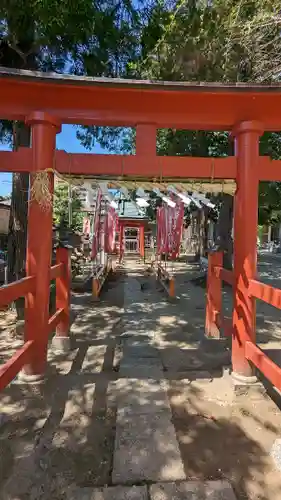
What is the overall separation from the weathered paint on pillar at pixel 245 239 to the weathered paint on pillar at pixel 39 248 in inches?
77.4

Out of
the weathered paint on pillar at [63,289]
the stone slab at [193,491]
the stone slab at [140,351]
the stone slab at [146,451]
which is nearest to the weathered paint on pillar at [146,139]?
the weathered paint on pillar at [63,289]

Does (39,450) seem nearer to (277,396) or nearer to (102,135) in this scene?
(277,396)

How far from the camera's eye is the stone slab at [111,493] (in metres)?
1.98

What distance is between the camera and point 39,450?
8.03 feet

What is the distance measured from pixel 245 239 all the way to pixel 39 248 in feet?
7.02

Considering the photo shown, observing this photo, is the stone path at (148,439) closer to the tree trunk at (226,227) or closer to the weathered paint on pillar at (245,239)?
the weathered paint on pillar at (245,239)

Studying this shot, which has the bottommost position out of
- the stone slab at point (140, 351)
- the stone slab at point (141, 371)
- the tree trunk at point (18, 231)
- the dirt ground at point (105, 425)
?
the dirt ground at point (105, 425)

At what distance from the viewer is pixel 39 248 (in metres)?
3.46

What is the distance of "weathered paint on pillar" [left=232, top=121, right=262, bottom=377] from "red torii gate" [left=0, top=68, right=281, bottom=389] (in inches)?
0.4

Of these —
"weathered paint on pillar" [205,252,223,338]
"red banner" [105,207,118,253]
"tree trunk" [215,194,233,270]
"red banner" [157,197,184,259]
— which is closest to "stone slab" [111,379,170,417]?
"weathered paint on pillar" [205,252,223,338]

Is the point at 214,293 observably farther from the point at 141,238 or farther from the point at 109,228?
the point at 141,238

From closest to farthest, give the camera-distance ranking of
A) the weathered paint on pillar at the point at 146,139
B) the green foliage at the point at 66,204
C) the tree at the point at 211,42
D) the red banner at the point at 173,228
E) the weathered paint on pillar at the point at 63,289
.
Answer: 1. the weathered paint on pillar at the point at 146,139
2. the green foliage at the point at 66,204
3. the weathered paint on pillar at the point at 63,289
4. the tree at the point at 211,42
5. the red banner at the point at 173,228

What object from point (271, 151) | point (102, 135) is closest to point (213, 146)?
point (271, 151)

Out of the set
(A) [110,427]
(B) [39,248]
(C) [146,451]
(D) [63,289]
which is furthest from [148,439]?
(D) [63,289]
